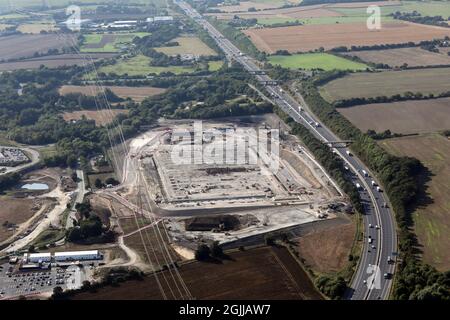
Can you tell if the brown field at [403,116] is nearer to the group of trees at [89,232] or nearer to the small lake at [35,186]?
the group of trees at [89,232]

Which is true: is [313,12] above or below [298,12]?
below

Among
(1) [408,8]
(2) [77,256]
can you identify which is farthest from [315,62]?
(2) [77,256]

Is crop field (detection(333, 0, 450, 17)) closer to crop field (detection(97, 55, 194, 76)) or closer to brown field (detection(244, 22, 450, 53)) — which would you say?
brown field (detection(244, 22, 450, 53))

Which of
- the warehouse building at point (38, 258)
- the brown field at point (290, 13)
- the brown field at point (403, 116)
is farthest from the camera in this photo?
the brown field at point (290, 13)

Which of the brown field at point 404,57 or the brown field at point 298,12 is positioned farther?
the brown field at point 298,12

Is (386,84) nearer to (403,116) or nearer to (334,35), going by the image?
(403,116)

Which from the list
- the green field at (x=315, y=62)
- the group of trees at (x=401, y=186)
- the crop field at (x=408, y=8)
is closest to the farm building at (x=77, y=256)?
the group of trees at (x=401, y=186)


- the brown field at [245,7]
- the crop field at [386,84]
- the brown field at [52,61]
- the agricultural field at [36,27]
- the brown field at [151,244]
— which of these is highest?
the brown field at [245,7]
